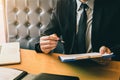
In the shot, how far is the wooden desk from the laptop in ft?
0.12

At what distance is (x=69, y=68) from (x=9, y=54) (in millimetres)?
385

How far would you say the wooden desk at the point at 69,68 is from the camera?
105cm

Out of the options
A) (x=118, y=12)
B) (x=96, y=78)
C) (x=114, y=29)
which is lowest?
(x=96, y=78)

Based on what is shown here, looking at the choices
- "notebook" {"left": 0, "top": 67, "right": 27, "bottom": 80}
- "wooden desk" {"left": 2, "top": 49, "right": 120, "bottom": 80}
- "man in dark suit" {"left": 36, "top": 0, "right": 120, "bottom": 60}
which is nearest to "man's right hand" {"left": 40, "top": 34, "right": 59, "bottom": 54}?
"wooden desk" {"left": 2, "top": 49, "right": 120, "bottom": 80}

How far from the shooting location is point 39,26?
2.26m

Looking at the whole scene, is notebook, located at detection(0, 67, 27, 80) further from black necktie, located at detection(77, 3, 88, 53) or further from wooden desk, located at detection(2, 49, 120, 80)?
black necktie, located at detection(77, 3, 88, 53)

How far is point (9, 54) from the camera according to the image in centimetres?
133

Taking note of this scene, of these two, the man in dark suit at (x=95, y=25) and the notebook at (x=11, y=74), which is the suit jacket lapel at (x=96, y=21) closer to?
the man in dark suit at (x=95, y=25)

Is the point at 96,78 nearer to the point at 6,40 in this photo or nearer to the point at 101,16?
the point at 101,16

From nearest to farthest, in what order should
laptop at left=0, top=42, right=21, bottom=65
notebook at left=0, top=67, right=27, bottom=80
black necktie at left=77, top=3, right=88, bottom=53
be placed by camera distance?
notebook at left=0, top=67, right=27, bottom=80
laptop at left=0, top=42, right=21, bottom=65
black necktie at left=77, top=3, right=88, bottom=53

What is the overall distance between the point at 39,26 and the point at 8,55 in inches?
38.5

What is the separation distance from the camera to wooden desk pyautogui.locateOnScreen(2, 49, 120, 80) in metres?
1.05

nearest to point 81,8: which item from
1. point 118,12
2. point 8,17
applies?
point 118,12

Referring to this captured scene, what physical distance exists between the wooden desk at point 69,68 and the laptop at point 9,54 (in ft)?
0.12
